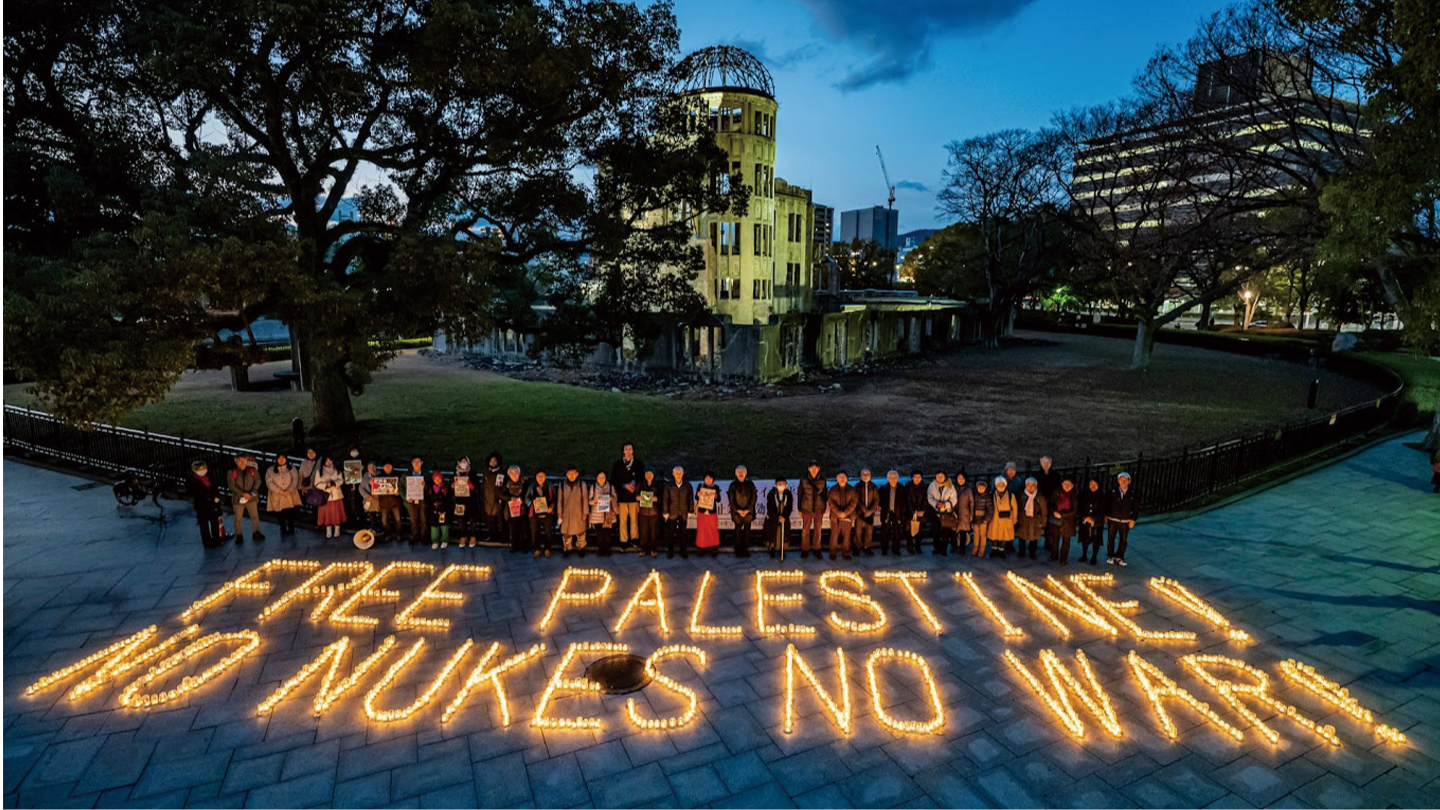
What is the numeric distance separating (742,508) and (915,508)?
3.07 metres

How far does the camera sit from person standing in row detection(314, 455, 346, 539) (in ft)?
42.9

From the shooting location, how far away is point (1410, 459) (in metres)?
19.6

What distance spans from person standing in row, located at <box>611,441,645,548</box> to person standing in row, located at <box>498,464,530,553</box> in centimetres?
158

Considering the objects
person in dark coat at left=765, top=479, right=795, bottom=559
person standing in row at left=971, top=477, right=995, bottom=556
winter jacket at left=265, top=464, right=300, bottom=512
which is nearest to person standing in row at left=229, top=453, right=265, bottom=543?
winter jacket at left=265, top=464, right=300, bottom=512

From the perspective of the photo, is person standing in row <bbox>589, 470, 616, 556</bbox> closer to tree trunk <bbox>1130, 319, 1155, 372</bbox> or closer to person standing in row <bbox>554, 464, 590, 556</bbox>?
person standing in row <bbox>554, 464, 590, 556</bbox>

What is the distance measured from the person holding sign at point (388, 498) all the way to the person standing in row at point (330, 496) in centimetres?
72

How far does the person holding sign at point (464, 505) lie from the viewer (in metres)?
12.7

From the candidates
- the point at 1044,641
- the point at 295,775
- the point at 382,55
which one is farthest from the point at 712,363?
the point at 295,775

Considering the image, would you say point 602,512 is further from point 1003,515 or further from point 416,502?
point 1003,515

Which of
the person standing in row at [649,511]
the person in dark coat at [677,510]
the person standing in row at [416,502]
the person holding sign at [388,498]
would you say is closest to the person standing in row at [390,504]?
the person holding sign at [388,498]

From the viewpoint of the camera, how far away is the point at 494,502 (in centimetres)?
1264

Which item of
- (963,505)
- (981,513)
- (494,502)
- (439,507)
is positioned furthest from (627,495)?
(981,513)

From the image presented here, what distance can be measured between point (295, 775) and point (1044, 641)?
8.93 m

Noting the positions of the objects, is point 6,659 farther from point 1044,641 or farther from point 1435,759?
point 1435,759
